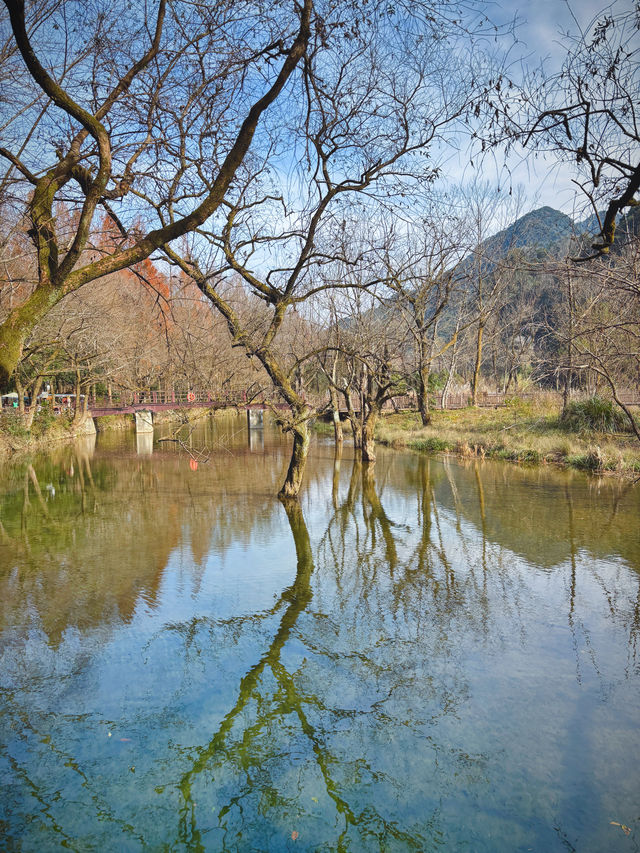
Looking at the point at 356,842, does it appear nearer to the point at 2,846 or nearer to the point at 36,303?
the point at 2,846

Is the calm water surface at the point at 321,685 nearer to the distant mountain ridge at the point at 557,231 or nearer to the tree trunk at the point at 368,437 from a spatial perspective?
the distant mountain ridge at the point at 557,231

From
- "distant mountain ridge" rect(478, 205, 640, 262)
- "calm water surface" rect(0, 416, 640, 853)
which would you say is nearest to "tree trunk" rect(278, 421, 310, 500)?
"calm water surface" rect(0, 416, 640, 853)

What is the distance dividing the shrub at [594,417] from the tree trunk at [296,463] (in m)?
11.0

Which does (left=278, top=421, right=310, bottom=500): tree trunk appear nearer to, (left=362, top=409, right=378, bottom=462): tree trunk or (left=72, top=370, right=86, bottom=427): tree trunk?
(left=362, top=409, right=378, bottom=462): tree trunk

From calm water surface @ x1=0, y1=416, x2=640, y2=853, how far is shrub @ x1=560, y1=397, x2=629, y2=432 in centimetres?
899

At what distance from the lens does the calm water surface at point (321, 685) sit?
140 inches

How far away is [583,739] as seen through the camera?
4367 millimetres

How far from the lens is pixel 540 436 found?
20.8 metres

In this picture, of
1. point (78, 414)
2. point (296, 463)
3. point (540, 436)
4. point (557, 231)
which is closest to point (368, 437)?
point (540, 436)

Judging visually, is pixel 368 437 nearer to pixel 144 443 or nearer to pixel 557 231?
pixel 557 231

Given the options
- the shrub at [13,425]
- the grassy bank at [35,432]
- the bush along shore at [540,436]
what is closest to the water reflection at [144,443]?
the grassy bank at [35,432]

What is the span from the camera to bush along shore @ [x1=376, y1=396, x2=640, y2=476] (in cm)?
1733

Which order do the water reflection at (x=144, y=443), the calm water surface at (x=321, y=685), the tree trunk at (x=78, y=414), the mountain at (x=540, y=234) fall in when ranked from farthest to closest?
the tree trunk at (x=78, y=414) → the water reflection at (x=144, y=443) → the mountain at (x=540, y=234) → the calm water surface at (x=321, y=685)

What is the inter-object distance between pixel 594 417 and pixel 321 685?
17.5m
